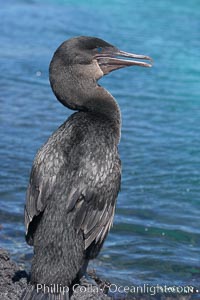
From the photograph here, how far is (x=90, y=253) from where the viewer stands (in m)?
5.01

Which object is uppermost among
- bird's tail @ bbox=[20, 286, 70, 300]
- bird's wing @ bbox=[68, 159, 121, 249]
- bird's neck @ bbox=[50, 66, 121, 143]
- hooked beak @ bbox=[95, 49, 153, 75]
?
hooked beak @ bbox=[95, 49, 153, 75]

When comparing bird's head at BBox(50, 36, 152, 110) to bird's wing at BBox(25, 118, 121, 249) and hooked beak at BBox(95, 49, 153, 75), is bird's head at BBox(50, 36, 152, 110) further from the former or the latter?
bird's wing at BBox(25, 118, 121, 249)

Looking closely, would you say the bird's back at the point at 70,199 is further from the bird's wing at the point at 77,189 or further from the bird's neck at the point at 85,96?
the bird's neck at the point at 85,96

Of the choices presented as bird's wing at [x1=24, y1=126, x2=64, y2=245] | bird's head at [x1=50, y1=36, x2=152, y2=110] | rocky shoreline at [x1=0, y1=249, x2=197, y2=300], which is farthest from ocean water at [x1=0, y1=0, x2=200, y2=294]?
bird's head at [x1=50, y1=36, x2=152, y2=110]

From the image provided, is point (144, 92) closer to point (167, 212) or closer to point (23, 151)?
point (23, 151)

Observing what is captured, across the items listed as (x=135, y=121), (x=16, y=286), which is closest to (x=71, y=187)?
(x=16, y=286)

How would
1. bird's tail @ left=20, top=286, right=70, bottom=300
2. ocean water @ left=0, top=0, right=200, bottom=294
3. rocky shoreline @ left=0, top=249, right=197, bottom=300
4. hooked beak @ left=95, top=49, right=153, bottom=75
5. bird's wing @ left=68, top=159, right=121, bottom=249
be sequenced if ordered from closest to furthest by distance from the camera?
bird's tail @ left=20, top=286, right=70, bottom=300, bird's wing @ left=68, top=159, right=121, bottom=249, rocky shoreline @ left=0, top=249, right=197, bottom=300, hooked beak @ left=95, top=49, right=153, bottom=75, ocean water @ left=0, top=0, right=200, bottom=294

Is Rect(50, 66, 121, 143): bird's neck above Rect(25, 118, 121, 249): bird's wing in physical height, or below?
above

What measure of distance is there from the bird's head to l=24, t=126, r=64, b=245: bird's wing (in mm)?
335

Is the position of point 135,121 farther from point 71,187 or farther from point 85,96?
point 71,187

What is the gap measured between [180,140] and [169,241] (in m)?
2.67

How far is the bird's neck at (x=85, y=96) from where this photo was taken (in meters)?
5.24

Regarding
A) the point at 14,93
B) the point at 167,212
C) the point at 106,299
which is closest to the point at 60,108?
the point at 14,93

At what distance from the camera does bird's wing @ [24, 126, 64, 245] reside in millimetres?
4859
